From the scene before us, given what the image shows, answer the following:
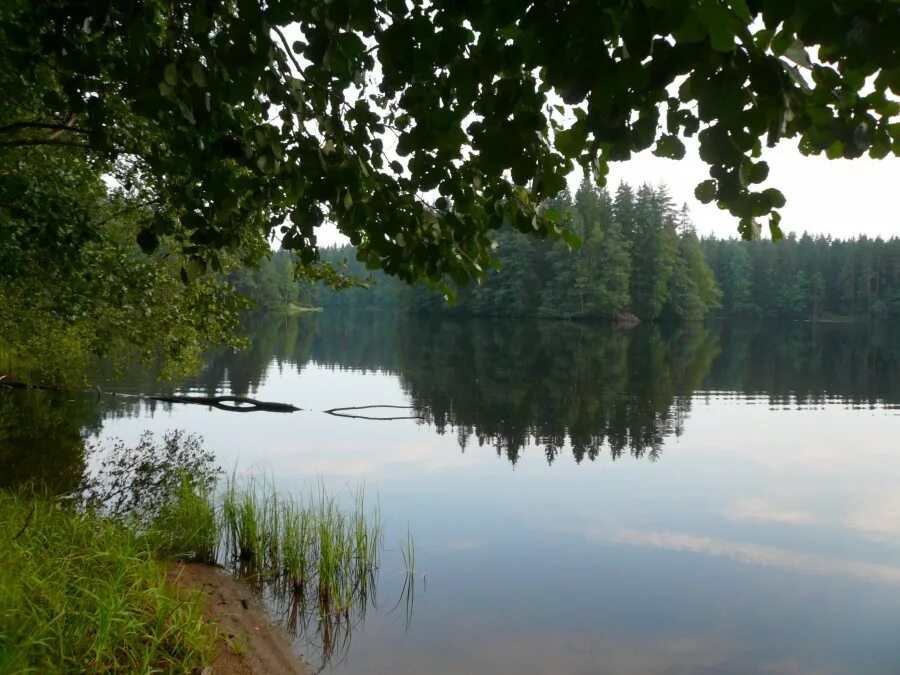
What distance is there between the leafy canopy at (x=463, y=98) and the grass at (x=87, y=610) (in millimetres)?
2503

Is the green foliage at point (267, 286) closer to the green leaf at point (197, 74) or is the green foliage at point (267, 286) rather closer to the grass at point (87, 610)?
the grass at point (87, 610)

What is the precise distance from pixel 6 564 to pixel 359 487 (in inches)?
299

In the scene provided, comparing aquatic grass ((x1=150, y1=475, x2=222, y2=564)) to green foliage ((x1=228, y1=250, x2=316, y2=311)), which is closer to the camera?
aquatic grass ((x1=150, y1=475, x2=222, y2=564))

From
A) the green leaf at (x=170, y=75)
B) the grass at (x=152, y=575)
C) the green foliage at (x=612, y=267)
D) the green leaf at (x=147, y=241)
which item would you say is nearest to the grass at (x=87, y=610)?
the grass at (x=152, y=575)

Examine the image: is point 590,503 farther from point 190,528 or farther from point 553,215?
point 553,215

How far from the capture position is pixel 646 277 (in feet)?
239

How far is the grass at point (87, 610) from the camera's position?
4336mm

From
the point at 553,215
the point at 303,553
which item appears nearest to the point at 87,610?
the point at 303,553

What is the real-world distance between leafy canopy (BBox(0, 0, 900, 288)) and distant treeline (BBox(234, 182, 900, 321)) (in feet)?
169

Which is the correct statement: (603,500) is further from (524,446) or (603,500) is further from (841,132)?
(841,132)

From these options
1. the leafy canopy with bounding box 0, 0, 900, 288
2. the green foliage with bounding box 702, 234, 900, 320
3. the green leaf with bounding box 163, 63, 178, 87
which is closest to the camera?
the leafy canopy with bounding box 0, 0, 900, 288

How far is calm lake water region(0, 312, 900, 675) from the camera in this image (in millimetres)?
7469

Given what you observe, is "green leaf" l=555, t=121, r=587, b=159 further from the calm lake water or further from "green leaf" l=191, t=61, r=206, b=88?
the calm lake water

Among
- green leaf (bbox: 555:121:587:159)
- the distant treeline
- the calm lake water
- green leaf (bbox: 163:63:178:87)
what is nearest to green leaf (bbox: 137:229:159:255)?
green leaf (bbox: 163:63:178:87)
